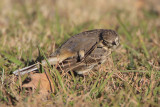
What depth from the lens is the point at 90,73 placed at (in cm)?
401

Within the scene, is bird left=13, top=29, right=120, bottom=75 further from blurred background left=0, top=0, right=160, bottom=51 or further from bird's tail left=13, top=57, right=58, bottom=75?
blurred background left=0, top=0, right=160, bottom=51

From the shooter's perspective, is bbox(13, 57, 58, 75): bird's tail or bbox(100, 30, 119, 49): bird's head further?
bbox(100, 30, 119, 49): bird's head

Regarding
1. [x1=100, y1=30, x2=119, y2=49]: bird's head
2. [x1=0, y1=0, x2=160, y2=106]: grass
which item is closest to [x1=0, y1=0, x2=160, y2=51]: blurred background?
[x1=0, y1=0, x2=160, y2=106]: grass

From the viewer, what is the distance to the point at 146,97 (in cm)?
309

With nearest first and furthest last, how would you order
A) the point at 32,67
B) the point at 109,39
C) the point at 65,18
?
the point at 32,67, the point at 109,39, the point at 65,18

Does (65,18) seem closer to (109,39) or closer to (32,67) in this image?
(109,39)

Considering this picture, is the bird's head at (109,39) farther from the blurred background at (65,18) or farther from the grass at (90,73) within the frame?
the blurred background at (65,18)

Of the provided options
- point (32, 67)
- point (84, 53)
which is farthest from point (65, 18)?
point (32, 67)

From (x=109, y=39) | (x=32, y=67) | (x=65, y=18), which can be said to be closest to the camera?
(x=32, y=67)

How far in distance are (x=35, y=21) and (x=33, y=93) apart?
11.7ft

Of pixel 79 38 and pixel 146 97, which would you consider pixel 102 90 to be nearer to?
pixel 146 97

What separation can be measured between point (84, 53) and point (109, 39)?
1.45 feet

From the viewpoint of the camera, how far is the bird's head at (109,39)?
3928 mm

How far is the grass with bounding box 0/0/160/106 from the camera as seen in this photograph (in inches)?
123
